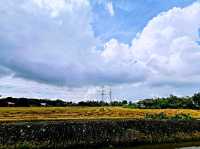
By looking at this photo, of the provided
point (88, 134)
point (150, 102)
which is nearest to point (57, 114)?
point (88, 134)

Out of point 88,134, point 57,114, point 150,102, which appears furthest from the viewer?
point 150,102

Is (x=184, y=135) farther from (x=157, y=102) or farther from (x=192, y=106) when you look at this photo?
(x=157, y=102)

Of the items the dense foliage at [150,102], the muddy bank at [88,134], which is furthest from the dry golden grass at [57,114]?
the dense foliage at [150,102]

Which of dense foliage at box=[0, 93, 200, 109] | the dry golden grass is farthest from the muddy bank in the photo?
dense foliage at box=[0, 93, 200, 109]

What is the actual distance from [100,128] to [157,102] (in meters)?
87.3

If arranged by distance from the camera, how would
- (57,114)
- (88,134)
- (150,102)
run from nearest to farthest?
(88,134)
(57,114)
(150,102)

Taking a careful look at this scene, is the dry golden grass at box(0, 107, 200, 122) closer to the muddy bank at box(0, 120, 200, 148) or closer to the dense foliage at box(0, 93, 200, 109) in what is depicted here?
the muddy bank at box(0, 120, 200, 148)

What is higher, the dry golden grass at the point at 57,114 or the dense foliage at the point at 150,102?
the dense foliage at the point at 150,102

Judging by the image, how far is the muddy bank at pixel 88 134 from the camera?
119 ft

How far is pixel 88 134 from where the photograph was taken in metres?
39.7

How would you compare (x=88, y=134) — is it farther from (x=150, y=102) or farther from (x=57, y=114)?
(x=150, y=102)

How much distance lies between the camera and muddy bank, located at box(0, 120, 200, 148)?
3612 centimetres

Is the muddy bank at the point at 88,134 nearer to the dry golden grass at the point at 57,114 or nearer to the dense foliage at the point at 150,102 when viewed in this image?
the dry golden grass at the point at 57,114

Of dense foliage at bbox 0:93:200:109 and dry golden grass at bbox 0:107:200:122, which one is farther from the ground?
dense foliage at bbox 0:93:200:109
